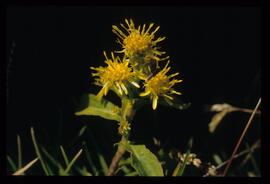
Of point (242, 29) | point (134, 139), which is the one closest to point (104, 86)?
point (134, 139)

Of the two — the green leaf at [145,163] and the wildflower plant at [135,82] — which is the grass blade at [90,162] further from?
the green leaf at [145,163]

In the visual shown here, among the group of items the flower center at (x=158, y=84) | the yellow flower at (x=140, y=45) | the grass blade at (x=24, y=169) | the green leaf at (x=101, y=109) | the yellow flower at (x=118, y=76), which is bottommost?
the grass blade at (x=24, y=169)

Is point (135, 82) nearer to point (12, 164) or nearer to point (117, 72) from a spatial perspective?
point (117, 72)

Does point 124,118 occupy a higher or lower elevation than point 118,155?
higher

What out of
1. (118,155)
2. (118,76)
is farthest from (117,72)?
(118,155)

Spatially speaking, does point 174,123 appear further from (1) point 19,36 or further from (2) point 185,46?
(1) point 19,36

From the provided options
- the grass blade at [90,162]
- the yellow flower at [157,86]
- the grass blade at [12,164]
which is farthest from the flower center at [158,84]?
the grass blade at [12,164]
